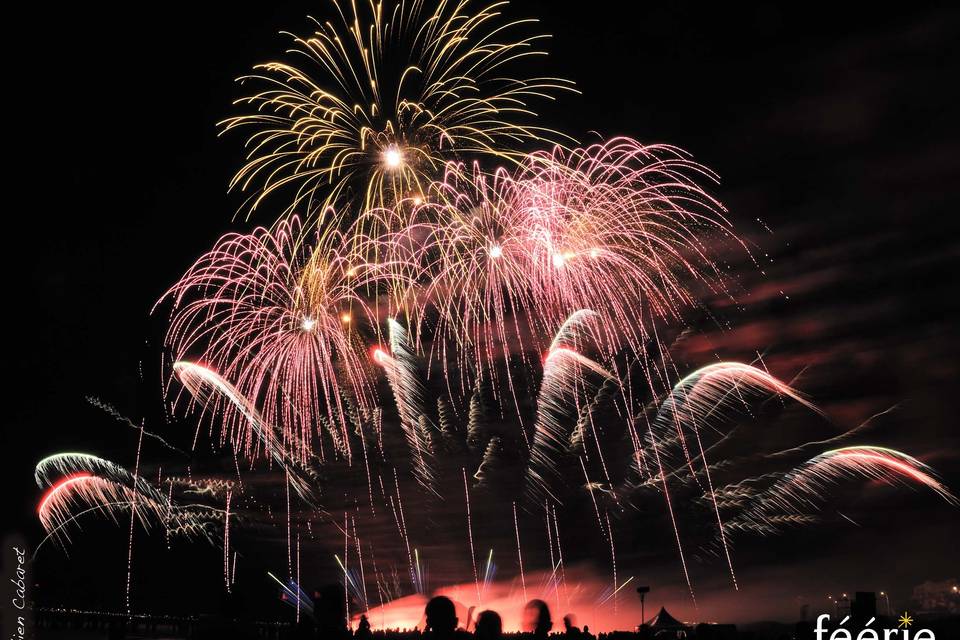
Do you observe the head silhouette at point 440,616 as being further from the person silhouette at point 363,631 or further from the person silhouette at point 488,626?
the person silhouette at point 363,631

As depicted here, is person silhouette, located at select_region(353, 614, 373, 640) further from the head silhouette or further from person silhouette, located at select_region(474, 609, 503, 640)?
the head silhouette

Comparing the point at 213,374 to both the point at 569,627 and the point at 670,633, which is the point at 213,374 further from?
the point at 670,633

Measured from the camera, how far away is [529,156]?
21891mm

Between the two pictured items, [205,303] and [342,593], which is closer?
[342,593]

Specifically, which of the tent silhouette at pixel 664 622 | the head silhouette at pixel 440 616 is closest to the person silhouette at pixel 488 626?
the head silhouette at pixel 440 616

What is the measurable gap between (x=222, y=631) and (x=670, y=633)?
33303mm

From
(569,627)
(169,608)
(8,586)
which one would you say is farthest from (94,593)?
(569,627)

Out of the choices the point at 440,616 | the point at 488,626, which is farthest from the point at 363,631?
the point at 440,616

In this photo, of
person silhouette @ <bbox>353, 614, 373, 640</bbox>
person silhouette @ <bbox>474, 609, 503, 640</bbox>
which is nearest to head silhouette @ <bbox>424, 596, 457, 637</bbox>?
person silhouette @ <bbox>474, 609, 503, 640</bbox>

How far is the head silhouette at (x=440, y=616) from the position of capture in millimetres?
6184

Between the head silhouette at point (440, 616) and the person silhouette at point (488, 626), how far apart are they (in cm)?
33

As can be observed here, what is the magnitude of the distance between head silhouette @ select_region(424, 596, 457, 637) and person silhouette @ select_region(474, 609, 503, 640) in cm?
33

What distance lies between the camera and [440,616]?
6.19m

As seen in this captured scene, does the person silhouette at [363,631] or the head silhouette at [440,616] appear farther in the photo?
the person silhouette at [363,631]
